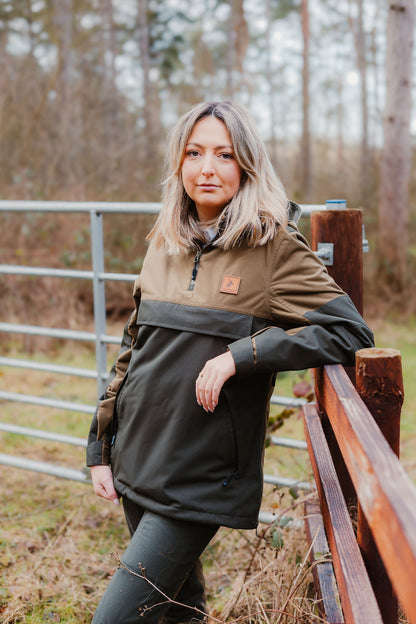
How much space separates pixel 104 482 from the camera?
6.98 ft

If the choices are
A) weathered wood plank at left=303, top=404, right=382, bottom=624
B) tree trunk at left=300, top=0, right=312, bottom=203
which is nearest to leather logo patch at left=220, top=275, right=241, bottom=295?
weathered wood plank at left=303, top=404, right=382, bottom=624

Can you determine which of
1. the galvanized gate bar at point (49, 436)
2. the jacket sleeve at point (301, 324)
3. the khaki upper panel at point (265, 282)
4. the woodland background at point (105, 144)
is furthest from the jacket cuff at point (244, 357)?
the woodland background at point (105, 144)

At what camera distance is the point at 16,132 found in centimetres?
856

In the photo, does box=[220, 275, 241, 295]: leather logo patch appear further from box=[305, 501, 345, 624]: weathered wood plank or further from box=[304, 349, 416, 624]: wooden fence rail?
box=[305, 501, 345, 624]: weathered wood plank

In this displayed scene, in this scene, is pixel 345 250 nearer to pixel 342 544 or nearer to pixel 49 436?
pixel 342 544

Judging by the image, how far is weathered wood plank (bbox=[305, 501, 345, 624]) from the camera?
176 centimetres

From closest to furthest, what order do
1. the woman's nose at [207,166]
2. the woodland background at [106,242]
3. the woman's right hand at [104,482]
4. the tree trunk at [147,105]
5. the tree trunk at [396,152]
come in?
1. the woman's nose at [207,166]
2. the woman's right hand at [104,482]
3. the woodland background at [106,242]
4. the tree trunk at [396,152]
5. the tree trunk at [147,105]

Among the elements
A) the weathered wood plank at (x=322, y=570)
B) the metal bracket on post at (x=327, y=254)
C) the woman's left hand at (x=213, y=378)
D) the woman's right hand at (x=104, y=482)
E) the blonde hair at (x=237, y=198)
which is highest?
the blonde hair at (x=237, y=198)

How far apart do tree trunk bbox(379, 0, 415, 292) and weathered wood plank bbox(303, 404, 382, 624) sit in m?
7.29

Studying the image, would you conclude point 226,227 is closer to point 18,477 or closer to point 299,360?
point 299,360

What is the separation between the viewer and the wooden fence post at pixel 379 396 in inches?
58.4

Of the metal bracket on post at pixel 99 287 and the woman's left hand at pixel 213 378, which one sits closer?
the woman's left hand at pixel 213 378

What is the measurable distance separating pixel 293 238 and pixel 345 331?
0.31m

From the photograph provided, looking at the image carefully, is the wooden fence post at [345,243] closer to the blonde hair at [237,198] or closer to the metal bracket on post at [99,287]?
the blonde hair at [237,198]
